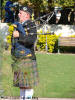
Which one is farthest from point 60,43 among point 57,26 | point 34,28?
point 34,28

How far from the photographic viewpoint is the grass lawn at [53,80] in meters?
5.05

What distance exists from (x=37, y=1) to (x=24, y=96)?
1420 centimetres

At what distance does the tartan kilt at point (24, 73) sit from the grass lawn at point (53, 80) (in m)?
0.10

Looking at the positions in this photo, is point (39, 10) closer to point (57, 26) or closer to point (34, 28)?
point (57, 26)

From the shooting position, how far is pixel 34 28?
566 centimetres

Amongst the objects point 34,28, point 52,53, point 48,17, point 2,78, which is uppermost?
point 34,28

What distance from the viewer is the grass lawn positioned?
199 inches

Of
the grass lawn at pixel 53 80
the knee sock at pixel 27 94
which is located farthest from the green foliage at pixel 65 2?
the knee sock at pixel 27 94

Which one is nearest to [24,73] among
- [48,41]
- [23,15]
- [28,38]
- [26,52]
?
[26,52]

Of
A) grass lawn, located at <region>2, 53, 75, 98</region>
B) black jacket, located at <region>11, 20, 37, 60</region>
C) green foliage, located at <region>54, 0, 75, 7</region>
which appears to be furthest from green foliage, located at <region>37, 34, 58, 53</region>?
black jacket, located at <region>11, 20, 37, 60</region>

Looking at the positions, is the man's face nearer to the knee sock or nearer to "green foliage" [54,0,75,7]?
the knee sock

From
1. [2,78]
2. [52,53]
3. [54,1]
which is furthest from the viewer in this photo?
[54,1]

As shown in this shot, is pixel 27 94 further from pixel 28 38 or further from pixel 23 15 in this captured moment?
pixel 23 15

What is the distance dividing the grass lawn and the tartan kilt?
10cm
